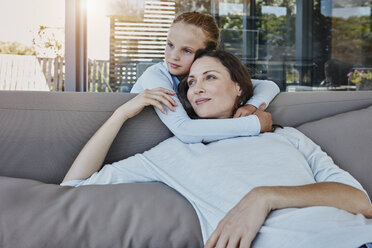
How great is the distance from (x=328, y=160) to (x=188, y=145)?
0.39m

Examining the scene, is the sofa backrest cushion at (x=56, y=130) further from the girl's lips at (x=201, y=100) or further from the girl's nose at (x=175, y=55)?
the girl's nose at (x=175, y=55)

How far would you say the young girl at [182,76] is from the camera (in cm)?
114

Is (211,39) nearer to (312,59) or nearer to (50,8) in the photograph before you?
(50,8)

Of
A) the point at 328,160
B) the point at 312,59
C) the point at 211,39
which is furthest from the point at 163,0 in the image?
the point at 328,160

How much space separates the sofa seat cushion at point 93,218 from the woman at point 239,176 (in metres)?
0.07

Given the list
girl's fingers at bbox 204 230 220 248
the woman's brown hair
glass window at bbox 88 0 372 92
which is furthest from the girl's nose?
glass window at bbox 88 0 372 92


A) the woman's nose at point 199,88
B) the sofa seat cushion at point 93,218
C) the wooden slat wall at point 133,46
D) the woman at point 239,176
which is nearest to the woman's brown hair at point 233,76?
the woman at point 239,176

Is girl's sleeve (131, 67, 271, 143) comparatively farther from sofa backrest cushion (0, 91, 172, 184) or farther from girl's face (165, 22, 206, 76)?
girl's face (165, 22, 206, 76)

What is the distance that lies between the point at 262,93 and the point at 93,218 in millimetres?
730

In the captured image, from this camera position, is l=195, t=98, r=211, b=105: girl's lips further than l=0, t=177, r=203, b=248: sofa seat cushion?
Yes

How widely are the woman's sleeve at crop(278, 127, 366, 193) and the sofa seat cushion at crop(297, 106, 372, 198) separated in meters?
0.09

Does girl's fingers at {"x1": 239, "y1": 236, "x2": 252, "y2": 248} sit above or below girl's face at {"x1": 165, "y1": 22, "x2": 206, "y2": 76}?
below

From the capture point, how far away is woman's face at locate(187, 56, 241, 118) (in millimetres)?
1225

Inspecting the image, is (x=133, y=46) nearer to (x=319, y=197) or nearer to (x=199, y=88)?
(x=199, y=88)
